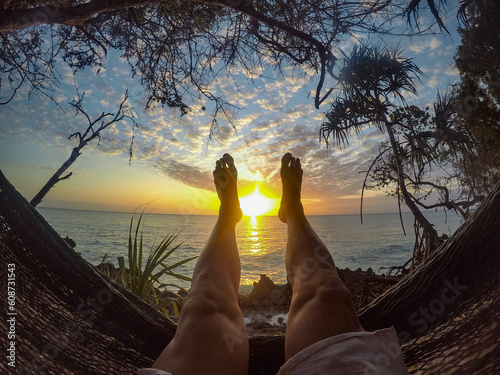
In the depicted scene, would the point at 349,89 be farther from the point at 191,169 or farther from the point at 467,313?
the point at 191,169

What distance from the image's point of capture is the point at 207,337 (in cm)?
83

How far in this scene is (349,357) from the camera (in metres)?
0.67

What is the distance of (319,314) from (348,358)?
157mm

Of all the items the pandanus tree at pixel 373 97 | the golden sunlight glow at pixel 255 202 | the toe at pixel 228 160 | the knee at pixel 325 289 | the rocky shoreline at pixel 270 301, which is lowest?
the rocky shoreline at pixel 270 301

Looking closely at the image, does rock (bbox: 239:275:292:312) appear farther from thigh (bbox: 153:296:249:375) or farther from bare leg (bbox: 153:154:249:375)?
thigh (bbox: 153:296:249:375)

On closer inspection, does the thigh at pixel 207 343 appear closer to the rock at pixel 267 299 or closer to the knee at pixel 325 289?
the knee at pixel 325 289

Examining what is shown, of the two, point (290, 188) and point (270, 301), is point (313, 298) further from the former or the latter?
point (270, 301)

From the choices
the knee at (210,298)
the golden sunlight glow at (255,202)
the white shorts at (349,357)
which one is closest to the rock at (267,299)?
the golden sunlight glow at (255,202)

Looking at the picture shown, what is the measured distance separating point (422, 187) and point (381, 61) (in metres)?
1.66

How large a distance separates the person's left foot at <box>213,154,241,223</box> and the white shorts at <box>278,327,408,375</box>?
3.05 feet

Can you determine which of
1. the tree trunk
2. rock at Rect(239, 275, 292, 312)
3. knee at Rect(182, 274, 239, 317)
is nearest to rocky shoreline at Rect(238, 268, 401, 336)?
rock at Rect(239, 275, 292, 312)

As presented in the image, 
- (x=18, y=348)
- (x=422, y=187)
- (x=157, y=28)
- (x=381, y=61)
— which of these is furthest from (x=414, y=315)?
(x=422, y=187)

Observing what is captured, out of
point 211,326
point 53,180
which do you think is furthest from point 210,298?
point 53,180

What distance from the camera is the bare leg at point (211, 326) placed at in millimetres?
789
